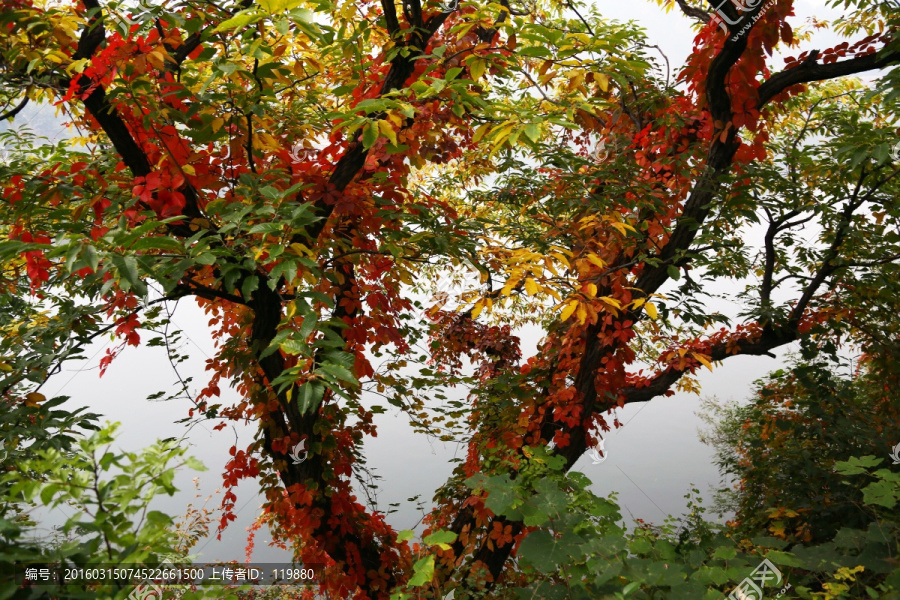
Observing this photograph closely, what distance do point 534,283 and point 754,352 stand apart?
2.32 meters

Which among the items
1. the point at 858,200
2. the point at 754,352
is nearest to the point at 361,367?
the point at 754,352

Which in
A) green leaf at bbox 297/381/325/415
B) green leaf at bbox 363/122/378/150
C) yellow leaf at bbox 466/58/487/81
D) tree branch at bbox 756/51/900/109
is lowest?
green leaf at bbox 297/381/325/415

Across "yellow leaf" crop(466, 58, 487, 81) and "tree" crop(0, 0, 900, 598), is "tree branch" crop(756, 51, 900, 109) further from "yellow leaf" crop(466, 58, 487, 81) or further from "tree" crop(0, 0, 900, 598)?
"yellow leaf" crop(466, 58, 487, 81)

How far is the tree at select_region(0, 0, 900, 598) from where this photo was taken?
4.68 feet

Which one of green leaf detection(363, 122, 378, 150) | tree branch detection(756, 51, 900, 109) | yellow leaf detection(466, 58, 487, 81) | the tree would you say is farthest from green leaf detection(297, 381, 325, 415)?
tree branch detection(756, 51, 900, 109)

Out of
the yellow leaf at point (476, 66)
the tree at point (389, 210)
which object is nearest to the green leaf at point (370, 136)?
the tree at point (389, 210)

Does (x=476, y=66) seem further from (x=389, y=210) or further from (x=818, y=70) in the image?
(x=818, y=70)

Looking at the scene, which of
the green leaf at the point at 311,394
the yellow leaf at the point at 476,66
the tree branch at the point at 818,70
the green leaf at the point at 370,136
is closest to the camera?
the green leaf at the point at 311,394

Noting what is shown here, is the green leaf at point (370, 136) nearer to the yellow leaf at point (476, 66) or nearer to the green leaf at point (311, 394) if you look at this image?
the yellow leaf at point (476, 66)

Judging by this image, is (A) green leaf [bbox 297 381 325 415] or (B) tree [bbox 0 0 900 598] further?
(B) tree [bbox 0 0 900 598]

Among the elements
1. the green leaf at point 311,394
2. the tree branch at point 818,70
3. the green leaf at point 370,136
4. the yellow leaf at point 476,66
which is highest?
the tree branch at point 818,70

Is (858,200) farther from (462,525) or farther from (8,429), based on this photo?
(8,429)

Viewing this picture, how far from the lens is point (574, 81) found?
1478 mm

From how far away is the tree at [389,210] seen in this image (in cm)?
143
